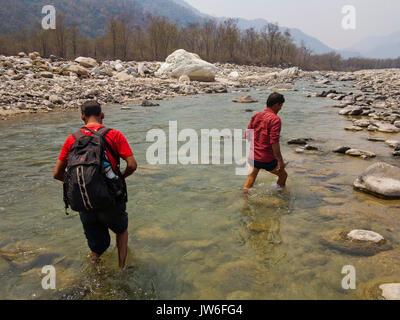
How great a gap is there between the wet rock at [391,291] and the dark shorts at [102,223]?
2.31 metres

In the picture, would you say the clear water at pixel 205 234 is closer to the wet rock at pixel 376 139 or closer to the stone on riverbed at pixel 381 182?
the stone on riverbed at pixel 381 182

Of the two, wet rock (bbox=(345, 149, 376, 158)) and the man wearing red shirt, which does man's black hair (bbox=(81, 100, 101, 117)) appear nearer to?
the man wearing red shirt

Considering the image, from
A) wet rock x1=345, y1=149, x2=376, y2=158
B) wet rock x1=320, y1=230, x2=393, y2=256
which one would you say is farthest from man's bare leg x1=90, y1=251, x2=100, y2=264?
wet rock x1=345, y1=149, x2=376, y2=158

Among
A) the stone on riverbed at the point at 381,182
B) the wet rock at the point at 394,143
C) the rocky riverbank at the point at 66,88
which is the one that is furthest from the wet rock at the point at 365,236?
the rocky riverbank at the point at 66,88

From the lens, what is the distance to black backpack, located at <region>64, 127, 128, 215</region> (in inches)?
81.7

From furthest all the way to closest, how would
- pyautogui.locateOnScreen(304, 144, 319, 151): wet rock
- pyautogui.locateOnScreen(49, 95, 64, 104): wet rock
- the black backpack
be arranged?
pyautogui.locateOnScreen(49, 95, 64, 104): wet rock
pyautogui.locateOnScreen(304, 144, 319, 151): wet rock
the black backpack

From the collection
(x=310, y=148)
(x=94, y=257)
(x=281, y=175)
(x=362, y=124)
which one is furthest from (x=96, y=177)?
(x=362, y=124)

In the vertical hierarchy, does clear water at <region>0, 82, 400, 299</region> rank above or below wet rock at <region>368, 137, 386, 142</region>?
Result: below

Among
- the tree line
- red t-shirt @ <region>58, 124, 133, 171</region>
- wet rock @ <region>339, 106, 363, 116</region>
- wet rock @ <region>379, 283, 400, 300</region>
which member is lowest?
wet rock @ <region>379, 283, 400, 300</region>

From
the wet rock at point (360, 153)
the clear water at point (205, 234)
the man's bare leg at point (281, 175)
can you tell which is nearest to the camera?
the clear water at point (205, 234)

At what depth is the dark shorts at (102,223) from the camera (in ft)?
7.83

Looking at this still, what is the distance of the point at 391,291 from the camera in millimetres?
2244

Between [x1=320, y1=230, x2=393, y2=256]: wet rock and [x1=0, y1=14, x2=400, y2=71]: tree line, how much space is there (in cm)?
3447

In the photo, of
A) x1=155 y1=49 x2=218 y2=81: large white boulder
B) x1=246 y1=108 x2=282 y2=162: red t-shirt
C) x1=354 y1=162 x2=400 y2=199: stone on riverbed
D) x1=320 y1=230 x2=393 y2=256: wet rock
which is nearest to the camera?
x1=320 y1=230 x2=393 y2=256: wet rock
